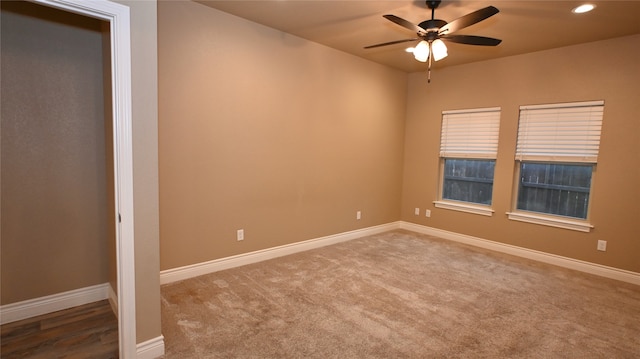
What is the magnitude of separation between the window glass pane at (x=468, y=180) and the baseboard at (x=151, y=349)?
15.1ft

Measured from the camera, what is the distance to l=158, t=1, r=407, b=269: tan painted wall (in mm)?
3176

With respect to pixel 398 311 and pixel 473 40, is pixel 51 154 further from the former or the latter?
pixel 473 40

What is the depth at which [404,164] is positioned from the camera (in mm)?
5785

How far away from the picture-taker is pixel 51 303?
2676mm

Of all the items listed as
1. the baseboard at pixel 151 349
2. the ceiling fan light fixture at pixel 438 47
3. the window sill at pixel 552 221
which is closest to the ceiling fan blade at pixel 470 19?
the ceiling fan light fixture at pixel 438 47

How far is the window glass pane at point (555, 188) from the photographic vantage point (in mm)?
4060

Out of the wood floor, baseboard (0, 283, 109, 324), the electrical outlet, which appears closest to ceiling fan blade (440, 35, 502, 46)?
the electrical outlet

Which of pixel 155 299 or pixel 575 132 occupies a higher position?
pixel 575 132

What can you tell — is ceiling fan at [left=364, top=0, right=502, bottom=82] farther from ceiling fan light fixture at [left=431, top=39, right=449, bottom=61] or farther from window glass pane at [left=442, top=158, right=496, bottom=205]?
window glass pane at [left=442, top=158, right=496, bottom=205]

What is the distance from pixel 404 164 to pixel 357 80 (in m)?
1.83

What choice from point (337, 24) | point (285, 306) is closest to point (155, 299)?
point (285, 306)

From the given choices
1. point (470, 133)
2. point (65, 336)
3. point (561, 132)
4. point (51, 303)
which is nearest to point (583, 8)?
point (561, 132)

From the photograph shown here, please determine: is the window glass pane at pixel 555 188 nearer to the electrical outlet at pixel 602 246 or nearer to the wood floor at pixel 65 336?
the electrical outlet at pixel 602 246

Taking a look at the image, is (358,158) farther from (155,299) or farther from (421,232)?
(155,299)
